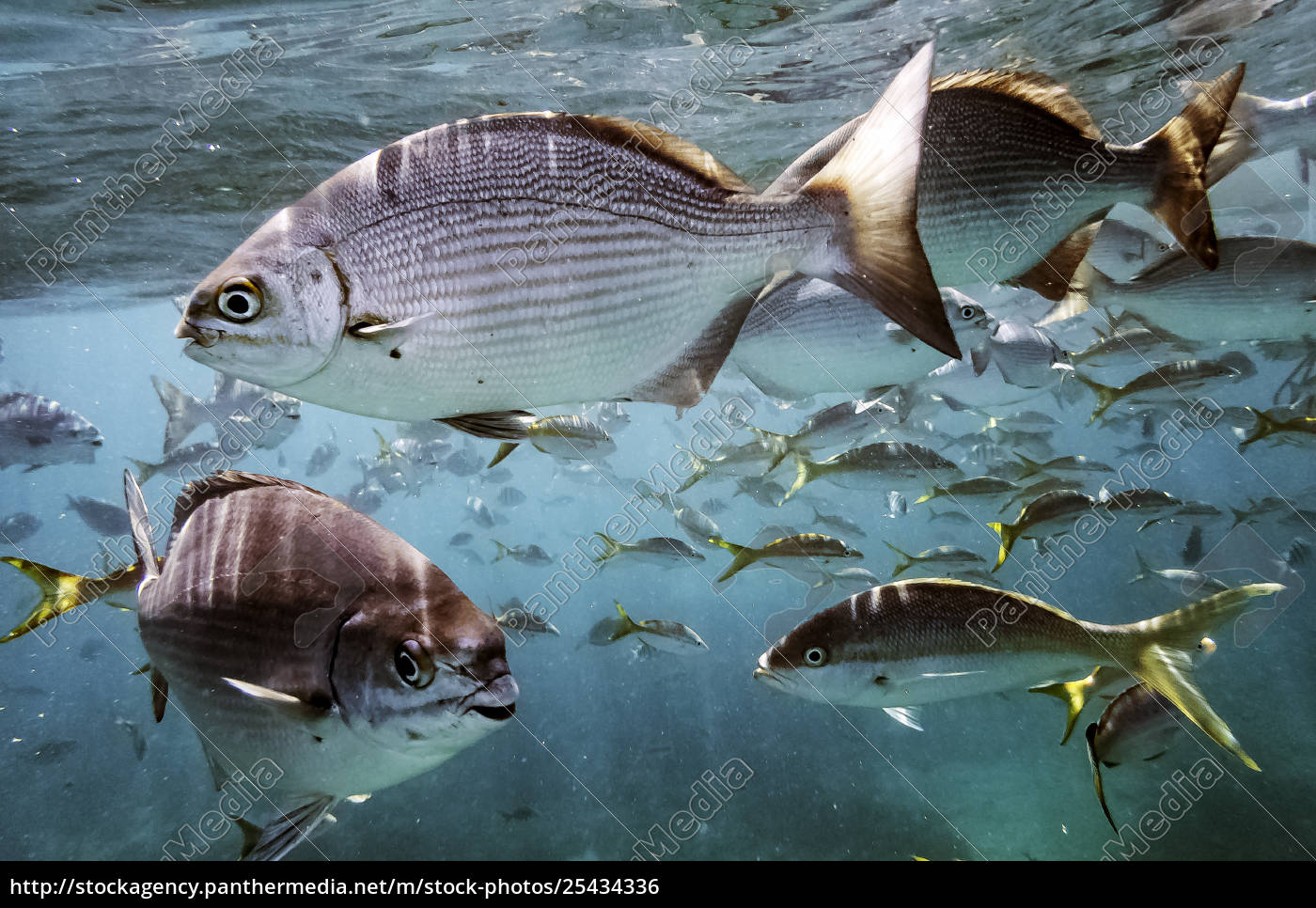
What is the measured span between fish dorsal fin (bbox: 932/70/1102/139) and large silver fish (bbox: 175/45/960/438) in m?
0.83

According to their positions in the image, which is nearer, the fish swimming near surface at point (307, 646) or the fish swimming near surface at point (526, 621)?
the fish swimming near surface at point (307, 646)

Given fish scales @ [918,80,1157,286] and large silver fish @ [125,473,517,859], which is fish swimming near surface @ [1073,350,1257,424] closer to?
fish scales @ [918,80,1157,286]

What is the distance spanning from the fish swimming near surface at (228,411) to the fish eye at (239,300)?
537 cm

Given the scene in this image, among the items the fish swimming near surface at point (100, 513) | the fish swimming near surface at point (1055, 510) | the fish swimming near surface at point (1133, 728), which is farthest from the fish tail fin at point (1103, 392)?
the fish swimming near surface at point (100, 513)

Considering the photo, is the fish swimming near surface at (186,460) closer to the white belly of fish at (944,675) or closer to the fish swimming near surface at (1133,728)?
the white belly of fish at (944,675)

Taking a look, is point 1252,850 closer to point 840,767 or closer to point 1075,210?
point 840,767

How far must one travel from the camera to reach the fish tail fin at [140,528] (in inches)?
63.7

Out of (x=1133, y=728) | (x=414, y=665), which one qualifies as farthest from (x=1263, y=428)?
(x=414, y=665)

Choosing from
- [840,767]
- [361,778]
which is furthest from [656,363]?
[840,767]

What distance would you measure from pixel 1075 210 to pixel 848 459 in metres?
3.81

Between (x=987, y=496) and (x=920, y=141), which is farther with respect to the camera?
(x=987, y=496)

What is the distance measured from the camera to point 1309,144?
12.1m

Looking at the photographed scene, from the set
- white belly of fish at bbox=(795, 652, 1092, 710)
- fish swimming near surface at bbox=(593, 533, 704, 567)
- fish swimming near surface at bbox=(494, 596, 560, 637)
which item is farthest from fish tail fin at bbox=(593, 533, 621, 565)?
white belly of fish at bbox=(795, 652, 1092, 710)

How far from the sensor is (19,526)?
28.8 ft
